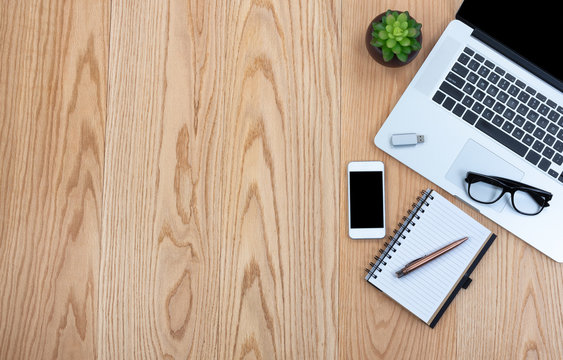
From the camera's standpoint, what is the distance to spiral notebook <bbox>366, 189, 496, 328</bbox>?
2.92 feet

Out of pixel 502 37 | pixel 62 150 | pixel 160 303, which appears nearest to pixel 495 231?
pixel 502 37

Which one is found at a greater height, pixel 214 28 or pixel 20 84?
pixel 214 28

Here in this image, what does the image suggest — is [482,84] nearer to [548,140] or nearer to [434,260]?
[548,140]

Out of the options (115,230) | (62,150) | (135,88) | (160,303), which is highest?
(135,88)

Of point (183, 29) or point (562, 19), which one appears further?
point (183, 29)

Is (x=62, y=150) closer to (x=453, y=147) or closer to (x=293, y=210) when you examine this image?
(x=293, y=210)

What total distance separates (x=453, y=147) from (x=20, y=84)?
79 centimetres

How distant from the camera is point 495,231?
905 mm

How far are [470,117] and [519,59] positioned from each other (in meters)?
0.13

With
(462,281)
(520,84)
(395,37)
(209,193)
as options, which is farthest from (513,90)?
(209,193)

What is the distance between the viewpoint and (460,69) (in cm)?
90

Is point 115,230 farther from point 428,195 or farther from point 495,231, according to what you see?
point 495,231

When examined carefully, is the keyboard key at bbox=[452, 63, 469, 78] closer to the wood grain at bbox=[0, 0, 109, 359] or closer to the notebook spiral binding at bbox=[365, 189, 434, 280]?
the notebook spiral binding at bbox=[365, 189, 434, 280]

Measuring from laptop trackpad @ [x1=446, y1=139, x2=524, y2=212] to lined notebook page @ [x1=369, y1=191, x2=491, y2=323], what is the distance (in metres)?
0.04
